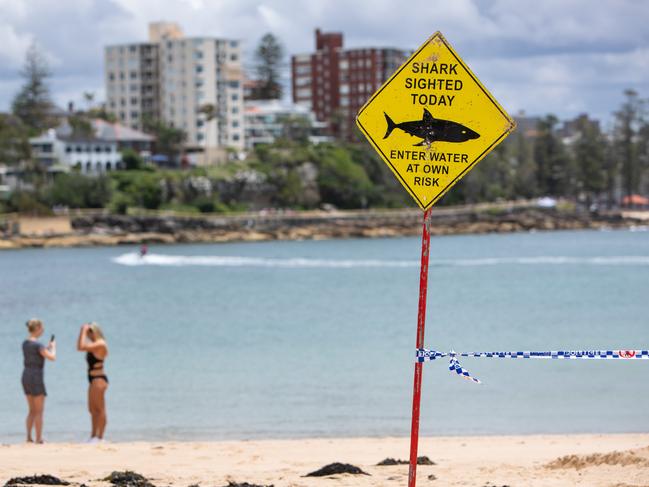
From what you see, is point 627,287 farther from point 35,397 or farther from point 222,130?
point 222,130

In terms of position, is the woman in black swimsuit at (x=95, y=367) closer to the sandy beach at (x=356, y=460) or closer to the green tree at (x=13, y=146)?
the sandy beach at (x=356, y=460)

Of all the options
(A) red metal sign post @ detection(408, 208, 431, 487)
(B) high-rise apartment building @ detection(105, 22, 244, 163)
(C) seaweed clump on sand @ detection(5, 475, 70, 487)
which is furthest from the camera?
(B) high-rise apartment building @ detection(105, 22, 244, 163)

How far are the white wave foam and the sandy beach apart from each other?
57.9 m

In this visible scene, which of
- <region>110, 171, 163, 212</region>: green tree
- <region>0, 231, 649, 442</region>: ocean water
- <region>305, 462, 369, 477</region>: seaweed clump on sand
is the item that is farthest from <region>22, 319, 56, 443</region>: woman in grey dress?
<region>110, 171, 163, 212</region>: green tree

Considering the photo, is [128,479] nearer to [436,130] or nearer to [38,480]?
[38,480]

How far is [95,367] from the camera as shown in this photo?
14.2 meters

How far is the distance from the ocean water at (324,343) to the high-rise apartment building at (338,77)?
71750 millimetres

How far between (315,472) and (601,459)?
8.81 ft

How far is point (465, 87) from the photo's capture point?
7.94m

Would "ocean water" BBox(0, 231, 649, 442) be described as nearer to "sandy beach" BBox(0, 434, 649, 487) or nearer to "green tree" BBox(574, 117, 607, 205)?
"sandy beach" BBox(0, 434, 649, 487)

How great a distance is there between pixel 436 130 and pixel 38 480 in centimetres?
479

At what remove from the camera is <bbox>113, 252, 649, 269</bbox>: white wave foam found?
74.6 metres

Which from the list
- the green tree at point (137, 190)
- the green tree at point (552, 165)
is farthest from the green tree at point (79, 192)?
the green tree at point (552, 165)

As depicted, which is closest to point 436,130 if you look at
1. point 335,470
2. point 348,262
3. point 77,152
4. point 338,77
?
point 335,470
